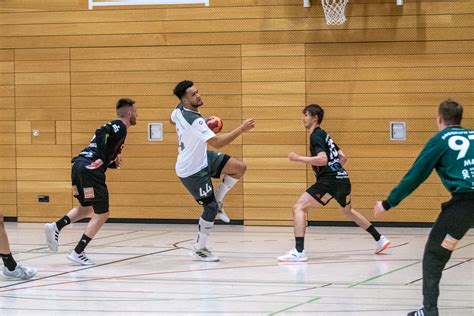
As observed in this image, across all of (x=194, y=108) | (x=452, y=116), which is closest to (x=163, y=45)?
(x=194, y=108)

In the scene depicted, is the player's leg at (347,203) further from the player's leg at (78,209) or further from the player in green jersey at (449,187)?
the player in green jersey at (449,187)

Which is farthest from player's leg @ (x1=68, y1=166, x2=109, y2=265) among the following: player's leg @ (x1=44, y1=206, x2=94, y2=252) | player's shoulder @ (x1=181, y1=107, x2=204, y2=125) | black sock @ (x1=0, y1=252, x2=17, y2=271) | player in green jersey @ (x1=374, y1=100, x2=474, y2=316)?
player in green jersey @ (x1=374, y1=100, x2=474, y2=316)

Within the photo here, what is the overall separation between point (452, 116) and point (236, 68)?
872 centimetres

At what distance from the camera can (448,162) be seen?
259 inches

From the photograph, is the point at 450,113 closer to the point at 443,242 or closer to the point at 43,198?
the point at 443,242

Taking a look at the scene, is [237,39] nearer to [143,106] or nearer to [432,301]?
[143,106]

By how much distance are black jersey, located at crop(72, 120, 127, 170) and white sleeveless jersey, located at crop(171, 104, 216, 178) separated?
684 millimetres

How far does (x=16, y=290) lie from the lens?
8.69 metres

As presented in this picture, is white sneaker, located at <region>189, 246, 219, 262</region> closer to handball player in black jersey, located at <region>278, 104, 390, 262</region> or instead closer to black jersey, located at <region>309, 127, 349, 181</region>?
handball player in black jersey, located at <region>278, 104, 390, 262</region>

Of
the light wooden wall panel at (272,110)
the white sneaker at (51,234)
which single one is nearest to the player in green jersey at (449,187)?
the white sneaker at (51,234)

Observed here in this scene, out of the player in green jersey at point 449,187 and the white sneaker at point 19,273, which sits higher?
the player in green jersey at point 449,187

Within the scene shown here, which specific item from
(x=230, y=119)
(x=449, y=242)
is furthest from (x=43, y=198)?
(x=449, y=242)

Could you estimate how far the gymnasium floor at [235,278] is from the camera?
766 centimetres

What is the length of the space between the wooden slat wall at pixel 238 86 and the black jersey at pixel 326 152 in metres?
3.90
